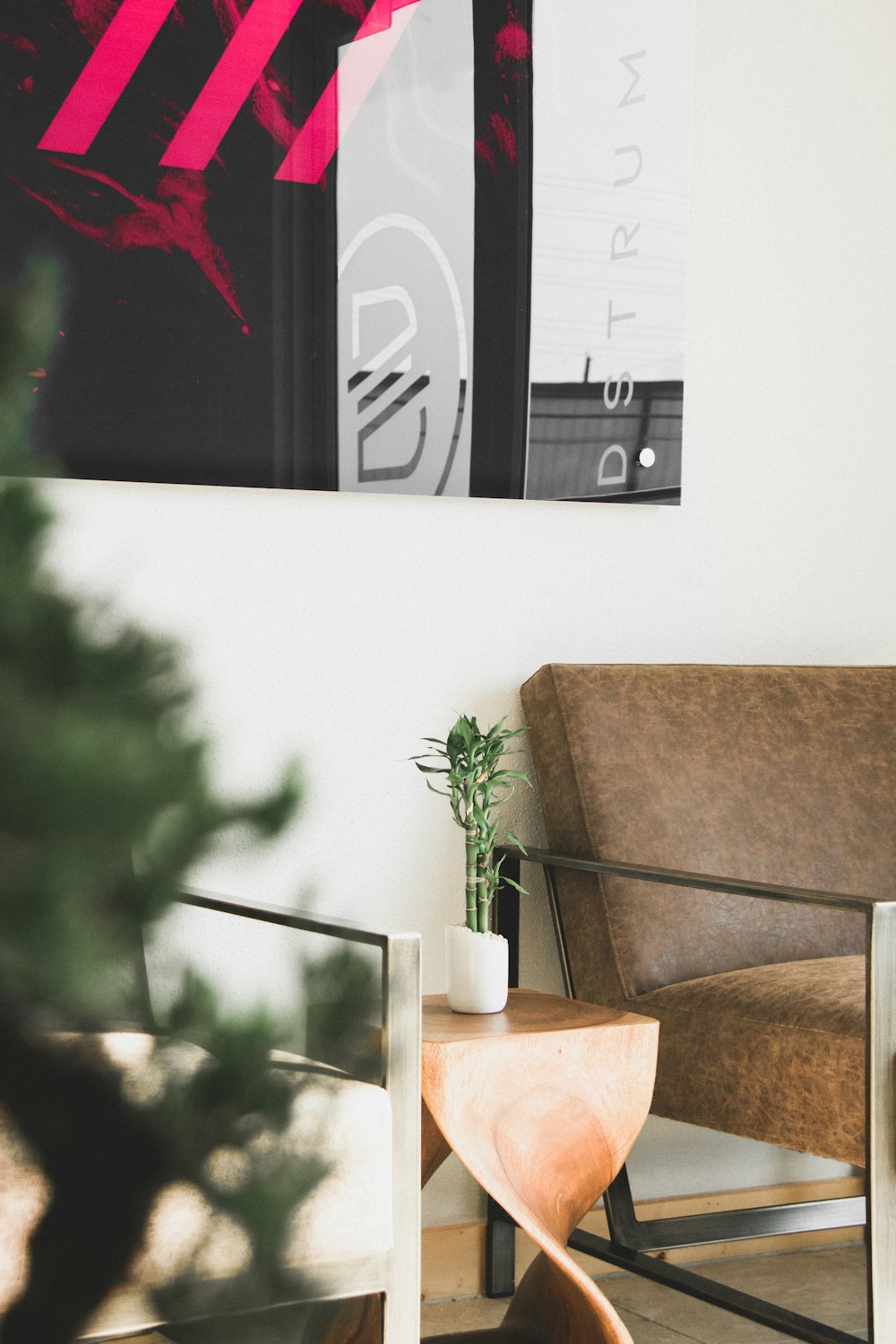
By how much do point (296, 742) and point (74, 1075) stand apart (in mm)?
72

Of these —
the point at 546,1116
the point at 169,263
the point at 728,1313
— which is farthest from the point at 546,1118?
the point at 169,263

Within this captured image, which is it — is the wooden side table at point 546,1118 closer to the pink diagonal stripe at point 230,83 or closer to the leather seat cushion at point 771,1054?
the leather seat cushion at point 771,1054

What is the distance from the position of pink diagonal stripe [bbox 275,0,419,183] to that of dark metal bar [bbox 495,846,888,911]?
3.27ft

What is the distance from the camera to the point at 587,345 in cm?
224

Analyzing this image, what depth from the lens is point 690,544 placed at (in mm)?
2383

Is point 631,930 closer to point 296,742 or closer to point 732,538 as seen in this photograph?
point 732,538

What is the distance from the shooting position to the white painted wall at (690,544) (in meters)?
2.05

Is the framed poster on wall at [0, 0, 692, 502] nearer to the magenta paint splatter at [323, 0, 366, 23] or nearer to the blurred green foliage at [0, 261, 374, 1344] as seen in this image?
the magenta paint splatter at [323, 0, 366, 23]

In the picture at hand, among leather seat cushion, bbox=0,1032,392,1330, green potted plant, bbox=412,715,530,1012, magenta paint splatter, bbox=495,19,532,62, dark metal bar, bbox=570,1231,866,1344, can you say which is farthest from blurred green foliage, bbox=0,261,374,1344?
magenta paint splatter, bbox=495,19,532,62

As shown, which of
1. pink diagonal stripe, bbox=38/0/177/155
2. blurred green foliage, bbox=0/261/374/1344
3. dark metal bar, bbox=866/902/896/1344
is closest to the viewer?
blurred green foliage, bbox=0/261/374/1344

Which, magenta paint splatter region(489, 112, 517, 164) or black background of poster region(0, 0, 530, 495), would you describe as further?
magenta paint splatter region(489, 112, 517, 164)

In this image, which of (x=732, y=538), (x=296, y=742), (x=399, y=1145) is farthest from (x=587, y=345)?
(x=296, y=742)

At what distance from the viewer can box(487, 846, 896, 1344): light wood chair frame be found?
60.3 inches

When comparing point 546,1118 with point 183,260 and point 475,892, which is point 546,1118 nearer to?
point 475,892
